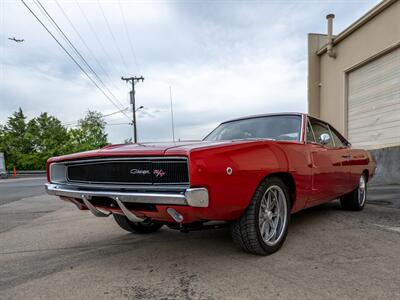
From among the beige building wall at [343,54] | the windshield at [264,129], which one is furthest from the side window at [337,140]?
the beige building wall at [343,54]

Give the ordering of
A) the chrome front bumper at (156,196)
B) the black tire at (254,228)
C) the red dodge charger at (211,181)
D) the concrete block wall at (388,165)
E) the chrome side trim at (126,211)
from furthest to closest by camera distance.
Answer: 1. the concrete block wall at (388,165)
2. the black tire at (254,228)
3. the chrome side trim at (126,211)
4. the red dodge charger at (211,181)
5. the chrome front bumper at (156,196)

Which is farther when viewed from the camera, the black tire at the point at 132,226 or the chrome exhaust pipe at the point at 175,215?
the black tire at the point at 132,226

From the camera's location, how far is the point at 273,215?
333 centimetres

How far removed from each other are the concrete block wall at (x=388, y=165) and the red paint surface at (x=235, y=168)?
6.84 m

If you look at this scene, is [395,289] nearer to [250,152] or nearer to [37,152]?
[250,152]

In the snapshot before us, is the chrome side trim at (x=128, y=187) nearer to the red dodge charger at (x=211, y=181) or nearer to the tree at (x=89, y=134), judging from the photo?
the red dodge charger at (x=211, y=181)

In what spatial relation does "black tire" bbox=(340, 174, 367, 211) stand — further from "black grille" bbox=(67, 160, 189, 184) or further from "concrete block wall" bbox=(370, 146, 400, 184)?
"concrete block wall" bbox=(370, 146, 400, 184)

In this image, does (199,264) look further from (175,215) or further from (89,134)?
(89,134)

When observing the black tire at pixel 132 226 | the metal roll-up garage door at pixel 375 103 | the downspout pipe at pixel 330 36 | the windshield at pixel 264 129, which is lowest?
the black tire at pixel 132 226

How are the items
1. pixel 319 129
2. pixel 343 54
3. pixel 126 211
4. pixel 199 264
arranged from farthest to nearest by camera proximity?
pixel 343 54 < pixel 319 129 < pixel 199 264 < pixel 126 211

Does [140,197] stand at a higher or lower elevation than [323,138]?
lower

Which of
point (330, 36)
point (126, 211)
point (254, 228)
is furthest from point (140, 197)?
point (330, 36)

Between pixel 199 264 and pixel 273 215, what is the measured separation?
2.89 feet

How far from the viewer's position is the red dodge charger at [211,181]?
2.55 m
